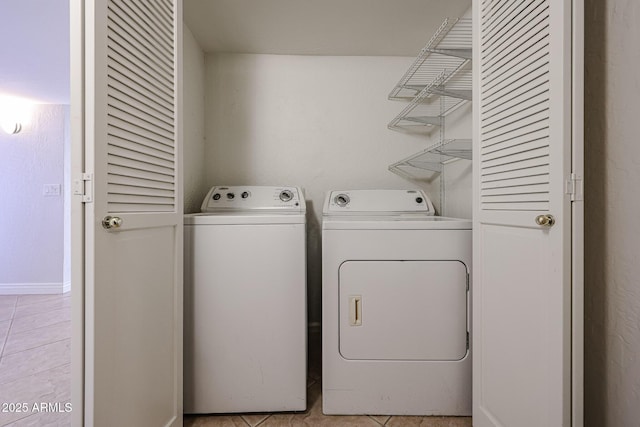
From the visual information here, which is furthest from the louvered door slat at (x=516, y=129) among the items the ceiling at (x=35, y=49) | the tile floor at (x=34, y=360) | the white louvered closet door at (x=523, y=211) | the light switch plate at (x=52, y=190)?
the light switch plate at (x=52, y=190)

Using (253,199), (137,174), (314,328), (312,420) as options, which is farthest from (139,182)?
(314,328)

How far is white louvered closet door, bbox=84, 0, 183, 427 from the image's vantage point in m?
0.85

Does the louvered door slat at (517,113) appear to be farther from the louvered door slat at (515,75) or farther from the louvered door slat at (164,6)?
the louvered door slat at (164,6)

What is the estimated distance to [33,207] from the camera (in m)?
3.46

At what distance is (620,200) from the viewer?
0.88 m

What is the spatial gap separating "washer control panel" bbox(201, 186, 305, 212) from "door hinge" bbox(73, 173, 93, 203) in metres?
1.02

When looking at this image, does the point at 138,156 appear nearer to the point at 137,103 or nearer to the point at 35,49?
the point at 137,103

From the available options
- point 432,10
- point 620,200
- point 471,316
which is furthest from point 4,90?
point 620,200

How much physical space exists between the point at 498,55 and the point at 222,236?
4.38 ft

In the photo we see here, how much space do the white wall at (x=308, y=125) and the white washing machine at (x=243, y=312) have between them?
2.77ft

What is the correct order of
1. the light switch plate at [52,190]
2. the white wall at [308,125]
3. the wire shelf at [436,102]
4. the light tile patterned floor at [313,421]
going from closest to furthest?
the light tile patterned floor at [313,421] → the wire shelf at [436,102] → the white wall at [308,125] → the light switch plate at [52,190]

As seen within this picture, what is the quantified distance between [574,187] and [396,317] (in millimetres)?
855

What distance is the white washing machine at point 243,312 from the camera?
138 cm

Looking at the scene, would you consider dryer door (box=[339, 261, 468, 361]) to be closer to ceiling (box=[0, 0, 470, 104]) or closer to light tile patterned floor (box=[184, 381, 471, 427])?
light tile patterned floor (box=[184, 381, 471, 427])
